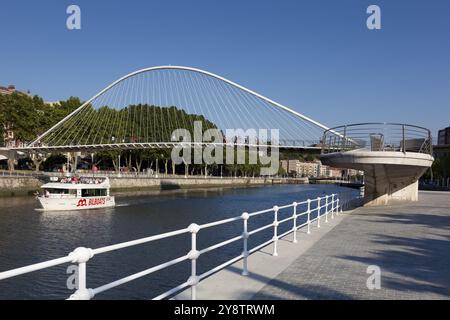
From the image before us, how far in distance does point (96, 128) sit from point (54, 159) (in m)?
15.4

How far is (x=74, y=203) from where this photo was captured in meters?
37.2

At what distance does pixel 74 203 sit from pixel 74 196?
714 mm

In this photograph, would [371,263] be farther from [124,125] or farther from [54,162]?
[54,162]

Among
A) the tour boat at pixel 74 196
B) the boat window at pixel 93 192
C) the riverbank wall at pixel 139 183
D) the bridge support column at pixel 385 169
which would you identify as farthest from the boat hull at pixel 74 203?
the bridge support column at pixel 385 169

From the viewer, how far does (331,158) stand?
747 inches

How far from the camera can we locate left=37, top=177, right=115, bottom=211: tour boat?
118ft

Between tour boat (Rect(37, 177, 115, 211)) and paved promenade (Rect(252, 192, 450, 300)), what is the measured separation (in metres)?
27.7

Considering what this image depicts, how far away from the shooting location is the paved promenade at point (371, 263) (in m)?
6.09

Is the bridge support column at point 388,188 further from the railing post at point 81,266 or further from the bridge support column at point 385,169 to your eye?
the railing post at point 81,266

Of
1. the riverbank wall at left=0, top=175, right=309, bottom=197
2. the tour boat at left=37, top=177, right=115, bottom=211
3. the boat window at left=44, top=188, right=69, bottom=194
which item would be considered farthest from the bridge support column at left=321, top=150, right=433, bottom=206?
the riverbank wall at left=0, top=175, right=309, bottom=197

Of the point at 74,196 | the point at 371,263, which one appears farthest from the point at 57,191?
the point at 371,263

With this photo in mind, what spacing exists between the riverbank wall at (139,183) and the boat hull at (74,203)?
12255 millimetres

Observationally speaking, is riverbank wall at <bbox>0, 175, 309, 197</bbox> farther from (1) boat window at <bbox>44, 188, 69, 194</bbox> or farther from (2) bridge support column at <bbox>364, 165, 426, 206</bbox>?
(2) bridge support column at <bbox>364, 165, 426, 206</bbox>

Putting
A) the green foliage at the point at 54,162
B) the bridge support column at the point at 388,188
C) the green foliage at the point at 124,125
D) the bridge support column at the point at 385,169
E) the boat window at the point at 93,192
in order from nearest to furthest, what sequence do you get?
the bridge support column at the point at 385,169
the bridge support column at the point at 388,188
the boat window at the point at 93,192
the green foliage at the point at 124,125
the green foliage at the point at 54,162
